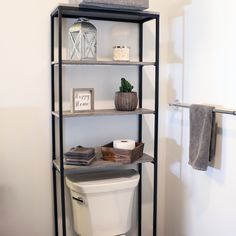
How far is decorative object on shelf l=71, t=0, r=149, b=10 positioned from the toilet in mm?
1044

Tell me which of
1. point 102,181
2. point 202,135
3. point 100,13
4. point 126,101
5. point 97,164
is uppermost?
point 100,13

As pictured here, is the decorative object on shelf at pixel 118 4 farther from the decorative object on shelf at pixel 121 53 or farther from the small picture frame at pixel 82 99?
the small picture frame at pixel 82 99

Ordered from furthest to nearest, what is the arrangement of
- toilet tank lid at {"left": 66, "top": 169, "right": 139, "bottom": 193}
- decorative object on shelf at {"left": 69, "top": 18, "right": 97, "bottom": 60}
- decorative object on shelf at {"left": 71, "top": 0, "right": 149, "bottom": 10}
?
toilet tank lid at {"left": 66, "top": 169, "right": 139, "bottom": 193}
decorative object on shelf at {"left": 69, "top": 18, "right": 97, "bottom": 60}
decorative object on shelf at {"left": 71, "top": 0, "right": 149, "bottom": 10}

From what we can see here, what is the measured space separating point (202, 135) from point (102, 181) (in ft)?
2.25

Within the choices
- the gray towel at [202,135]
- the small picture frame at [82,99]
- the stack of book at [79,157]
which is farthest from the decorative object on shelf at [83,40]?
the gray towel at [202,135]

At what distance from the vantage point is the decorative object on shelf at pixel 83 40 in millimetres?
1920

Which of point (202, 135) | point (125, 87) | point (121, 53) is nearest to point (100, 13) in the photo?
point (121, 53)

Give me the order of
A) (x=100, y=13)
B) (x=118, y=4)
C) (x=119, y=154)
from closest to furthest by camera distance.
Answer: (x=118, y=4), (x=100, y=13), (x=119, y=154)

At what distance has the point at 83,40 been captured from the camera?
1.92 metres

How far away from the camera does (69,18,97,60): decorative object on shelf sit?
6.30ft

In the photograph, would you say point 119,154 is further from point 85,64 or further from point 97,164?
point 85,64

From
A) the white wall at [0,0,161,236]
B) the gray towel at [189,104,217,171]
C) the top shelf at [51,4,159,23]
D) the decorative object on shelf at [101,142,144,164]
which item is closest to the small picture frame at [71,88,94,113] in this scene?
the white wall at [0,0,161,236]

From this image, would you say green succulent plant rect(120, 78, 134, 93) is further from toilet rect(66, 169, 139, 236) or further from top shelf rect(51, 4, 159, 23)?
toilet rect(66, 169, 139, 236)

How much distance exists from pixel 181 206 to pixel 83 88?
3.46ft
